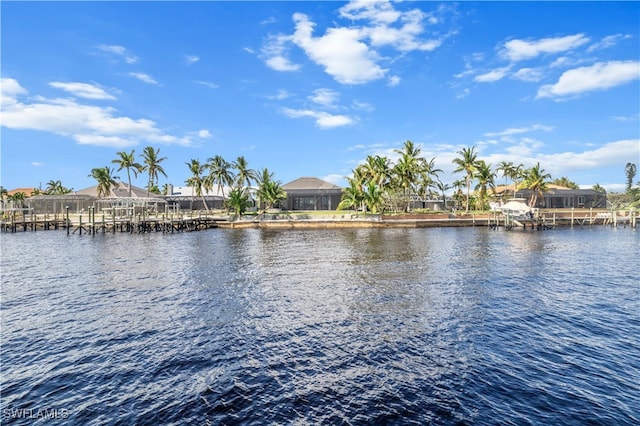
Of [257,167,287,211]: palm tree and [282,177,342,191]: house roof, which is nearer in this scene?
[257,167,287,211]: palm tree

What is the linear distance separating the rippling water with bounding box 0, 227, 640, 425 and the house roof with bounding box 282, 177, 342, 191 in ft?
190

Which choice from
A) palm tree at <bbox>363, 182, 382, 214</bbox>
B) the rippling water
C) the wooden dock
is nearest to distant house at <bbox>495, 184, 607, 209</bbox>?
palm tree at <bbox>363, 182, 382, 214</bbox>

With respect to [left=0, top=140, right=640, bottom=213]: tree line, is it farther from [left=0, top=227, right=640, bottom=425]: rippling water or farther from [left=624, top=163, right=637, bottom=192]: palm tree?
[left=624, top=163, right=637, bottom=192]: palm tree

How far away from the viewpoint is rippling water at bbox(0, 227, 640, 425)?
935cm

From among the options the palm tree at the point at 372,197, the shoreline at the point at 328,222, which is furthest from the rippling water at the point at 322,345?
the palm tree at the point at 372,197

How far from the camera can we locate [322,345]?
43.4ft

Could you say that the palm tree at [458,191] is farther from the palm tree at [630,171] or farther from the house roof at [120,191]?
the palm tree at [630,171]

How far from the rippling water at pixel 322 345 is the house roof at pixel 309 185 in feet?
Result: 190

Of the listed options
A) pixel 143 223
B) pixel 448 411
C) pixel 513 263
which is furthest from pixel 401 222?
pixel 448 411

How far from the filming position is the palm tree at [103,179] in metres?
87.4

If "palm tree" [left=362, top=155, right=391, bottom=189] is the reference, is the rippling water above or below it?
below

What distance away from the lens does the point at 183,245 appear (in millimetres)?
42031

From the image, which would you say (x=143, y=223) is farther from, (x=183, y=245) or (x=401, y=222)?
(x=401, y=222)

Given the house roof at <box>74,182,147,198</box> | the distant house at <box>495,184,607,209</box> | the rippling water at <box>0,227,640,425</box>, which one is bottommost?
the rippling water at <box>0,227,640,425</box>
